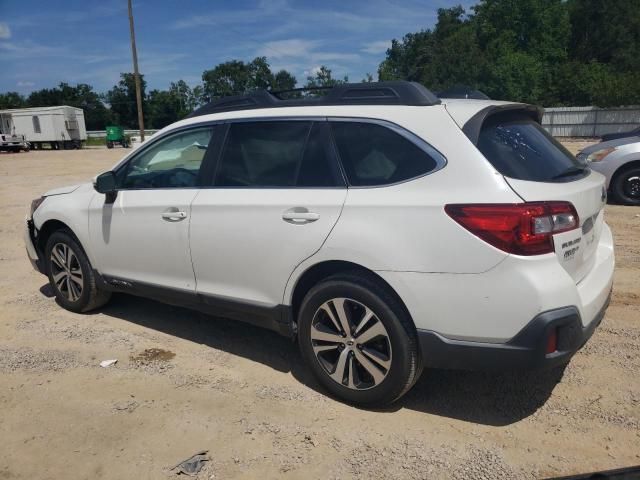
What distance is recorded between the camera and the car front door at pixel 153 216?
3830mm

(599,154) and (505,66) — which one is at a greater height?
(505,66)

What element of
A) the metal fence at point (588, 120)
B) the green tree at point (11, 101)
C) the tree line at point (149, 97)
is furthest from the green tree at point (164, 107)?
the metal fence at point (588, 120)

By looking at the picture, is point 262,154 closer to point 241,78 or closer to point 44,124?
point 44,124

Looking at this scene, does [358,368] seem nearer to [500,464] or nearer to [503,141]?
[500,464]

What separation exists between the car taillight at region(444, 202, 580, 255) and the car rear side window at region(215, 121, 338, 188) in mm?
873


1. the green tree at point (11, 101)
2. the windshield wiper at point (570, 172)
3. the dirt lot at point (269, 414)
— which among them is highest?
the green tree at point (11, 101)

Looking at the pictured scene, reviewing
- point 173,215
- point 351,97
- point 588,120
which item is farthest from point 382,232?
point 588,120

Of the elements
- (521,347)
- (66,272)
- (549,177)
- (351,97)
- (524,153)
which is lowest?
(66,272)

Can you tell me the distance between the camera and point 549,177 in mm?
2869

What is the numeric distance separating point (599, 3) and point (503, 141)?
72.4m

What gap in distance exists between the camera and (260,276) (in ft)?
11.1

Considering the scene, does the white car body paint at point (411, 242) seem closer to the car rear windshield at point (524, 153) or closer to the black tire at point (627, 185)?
the car rear windshield at point (524, 153)

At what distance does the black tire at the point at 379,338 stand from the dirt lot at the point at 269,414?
0.44 feet

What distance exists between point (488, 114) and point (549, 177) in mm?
480
